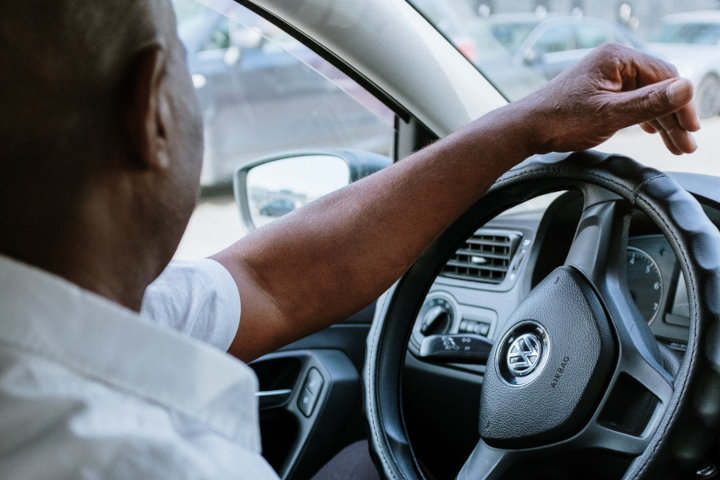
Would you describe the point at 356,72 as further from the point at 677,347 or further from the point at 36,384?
the point at 36,384

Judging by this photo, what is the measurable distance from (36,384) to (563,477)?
0.87m

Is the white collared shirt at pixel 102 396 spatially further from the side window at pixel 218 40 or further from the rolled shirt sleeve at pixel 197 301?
the side window at pixel 218 40

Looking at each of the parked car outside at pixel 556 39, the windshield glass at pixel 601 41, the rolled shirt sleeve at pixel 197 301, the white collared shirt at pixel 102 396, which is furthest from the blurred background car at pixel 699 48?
the white collared shirt at pixel 102 396

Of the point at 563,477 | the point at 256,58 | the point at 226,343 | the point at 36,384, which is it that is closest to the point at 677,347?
the point at 563,477

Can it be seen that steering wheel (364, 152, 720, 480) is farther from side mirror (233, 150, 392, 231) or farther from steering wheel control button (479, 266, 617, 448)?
side mirror (233, 150, 392, 231)

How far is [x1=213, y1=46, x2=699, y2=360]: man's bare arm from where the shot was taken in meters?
1.45

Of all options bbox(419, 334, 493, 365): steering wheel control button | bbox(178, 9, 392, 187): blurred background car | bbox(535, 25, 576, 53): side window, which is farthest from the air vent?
bbox(535, 25, 576, 53): side window

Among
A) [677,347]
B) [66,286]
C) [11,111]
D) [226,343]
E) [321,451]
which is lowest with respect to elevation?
A: [321,451]

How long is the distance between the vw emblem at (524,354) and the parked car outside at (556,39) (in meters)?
2.53

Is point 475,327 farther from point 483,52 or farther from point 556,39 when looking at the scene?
point 556,39

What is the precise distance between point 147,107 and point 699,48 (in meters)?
2.41

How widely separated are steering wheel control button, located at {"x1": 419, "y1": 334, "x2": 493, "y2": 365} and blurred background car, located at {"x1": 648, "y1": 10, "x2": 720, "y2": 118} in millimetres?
729

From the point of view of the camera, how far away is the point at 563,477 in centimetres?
137

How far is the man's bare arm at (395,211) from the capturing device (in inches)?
57.1
